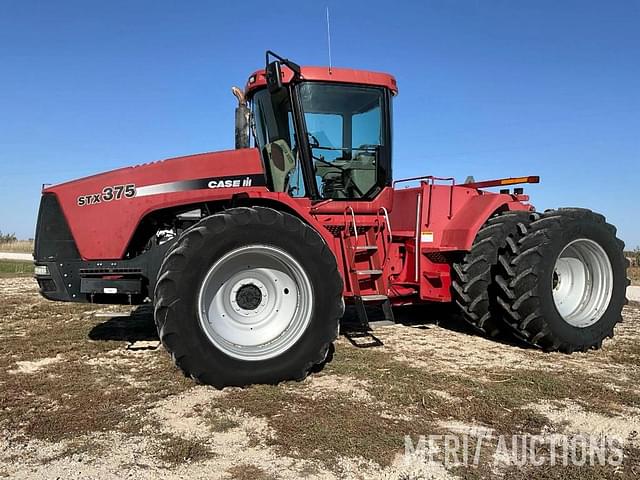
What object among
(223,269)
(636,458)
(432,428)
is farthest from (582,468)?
(223,269)

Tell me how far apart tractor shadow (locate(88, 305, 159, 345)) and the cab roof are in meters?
3.11

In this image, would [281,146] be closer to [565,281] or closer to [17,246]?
[565,281]

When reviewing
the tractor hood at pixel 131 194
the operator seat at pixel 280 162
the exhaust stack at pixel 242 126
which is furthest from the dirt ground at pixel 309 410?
the exhaust stack at pixel 242 126

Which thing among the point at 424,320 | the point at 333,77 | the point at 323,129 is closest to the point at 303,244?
the point at 323,129

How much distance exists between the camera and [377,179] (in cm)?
630

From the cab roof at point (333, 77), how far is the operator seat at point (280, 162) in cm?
67

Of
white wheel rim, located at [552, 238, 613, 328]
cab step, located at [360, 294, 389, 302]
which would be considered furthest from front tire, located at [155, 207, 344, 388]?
white wheel rim, located at [552, 238, 613, 328]

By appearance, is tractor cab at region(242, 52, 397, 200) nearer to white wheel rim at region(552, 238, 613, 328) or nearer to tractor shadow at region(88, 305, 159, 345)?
white wheel rim at region(552, 238, 613, 328)

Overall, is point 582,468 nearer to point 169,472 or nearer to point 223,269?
point 169,472

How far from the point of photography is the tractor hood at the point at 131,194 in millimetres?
5168

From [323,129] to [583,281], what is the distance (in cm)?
345

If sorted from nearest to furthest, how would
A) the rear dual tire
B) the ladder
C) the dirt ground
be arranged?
the dirt ground, the ladder, the rear dual tire

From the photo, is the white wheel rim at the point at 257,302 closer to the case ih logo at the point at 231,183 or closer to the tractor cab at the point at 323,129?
the case ih logo at the point at 231,183

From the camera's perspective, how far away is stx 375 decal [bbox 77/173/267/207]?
204 inches
